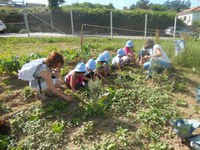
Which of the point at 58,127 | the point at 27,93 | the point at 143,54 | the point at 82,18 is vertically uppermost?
the point at 82,18

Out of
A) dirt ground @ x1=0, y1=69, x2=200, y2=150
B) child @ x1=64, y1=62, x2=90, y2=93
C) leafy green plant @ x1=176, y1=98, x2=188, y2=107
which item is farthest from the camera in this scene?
child @ x1=64, y1=62, x2=90, y2=93

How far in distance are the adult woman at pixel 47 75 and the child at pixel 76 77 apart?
481 mm

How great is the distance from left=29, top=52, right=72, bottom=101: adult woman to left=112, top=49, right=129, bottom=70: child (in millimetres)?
2044

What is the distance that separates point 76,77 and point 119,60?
1.59 meters

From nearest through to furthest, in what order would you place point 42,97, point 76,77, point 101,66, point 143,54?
point 42,97, point 76,77, point 101,66, point 143,54

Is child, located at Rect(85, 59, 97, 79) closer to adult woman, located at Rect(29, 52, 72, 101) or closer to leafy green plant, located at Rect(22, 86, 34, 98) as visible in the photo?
adult woman, located at Rect(29, 52, 72, 101)

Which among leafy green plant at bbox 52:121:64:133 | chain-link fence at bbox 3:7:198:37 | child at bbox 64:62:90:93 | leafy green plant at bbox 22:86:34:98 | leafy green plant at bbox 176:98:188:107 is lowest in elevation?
leafy green plant at bbox 52:121:64:133

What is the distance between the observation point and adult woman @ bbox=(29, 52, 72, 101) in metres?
3.38

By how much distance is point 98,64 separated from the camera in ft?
15.7

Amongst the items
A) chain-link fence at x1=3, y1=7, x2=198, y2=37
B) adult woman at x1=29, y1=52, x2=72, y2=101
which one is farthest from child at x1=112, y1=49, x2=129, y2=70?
chain-link fence at x1=3, y1=7, x2=198, y2=37

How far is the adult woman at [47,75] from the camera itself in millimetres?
3381

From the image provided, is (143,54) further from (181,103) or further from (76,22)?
(76,22)

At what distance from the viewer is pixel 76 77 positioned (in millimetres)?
4176

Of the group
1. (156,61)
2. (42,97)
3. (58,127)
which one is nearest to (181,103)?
(156,61)
